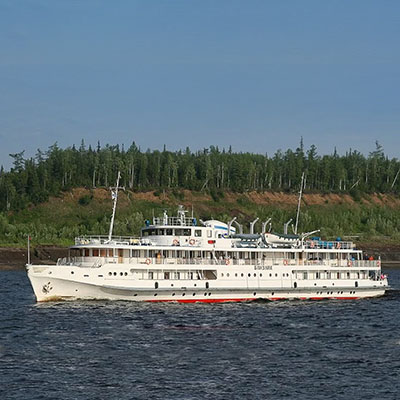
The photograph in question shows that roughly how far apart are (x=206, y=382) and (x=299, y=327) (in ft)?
63.5

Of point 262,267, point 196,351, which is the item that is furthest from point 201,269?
point 196,351

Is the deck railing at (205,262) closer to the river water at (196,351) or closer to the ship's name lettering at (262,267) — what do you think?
the ship's name lettering at (262,267)

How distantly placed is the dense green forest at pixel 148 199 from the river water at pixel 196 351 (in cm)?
8152

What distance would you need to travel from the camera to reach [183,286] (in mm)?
65438

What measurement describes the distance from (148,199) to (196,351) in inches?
5038

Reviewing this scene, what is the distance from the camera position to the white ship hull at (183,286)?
61.9 metres

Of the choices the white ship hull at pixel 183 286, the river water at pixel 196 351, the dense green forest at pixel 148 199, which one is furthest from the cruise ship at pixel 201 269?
the dense green forest at pixel 148 199

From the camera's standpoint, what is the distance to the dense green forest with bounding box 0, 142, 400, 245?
505 feet

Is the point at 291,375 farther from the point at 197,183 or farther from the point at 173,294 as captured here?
the point at 197,183

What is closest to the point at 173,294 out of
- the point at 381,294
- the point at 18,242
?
the point at 381,294

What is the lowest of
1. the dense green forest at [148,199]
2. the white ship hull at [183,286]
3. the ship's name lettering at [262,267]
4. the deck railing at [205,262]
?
the white ship hull at [183,286]

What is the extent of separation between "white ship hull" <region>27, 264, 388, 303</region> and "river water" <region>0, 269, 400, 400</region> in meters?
1.26

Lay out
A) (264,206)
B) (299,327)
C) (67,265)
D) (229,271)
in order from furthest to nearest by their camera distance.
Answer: (264,206)
(229,271)
(67,265)
(299,327)

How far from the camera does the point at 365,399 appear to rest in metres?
34.7
